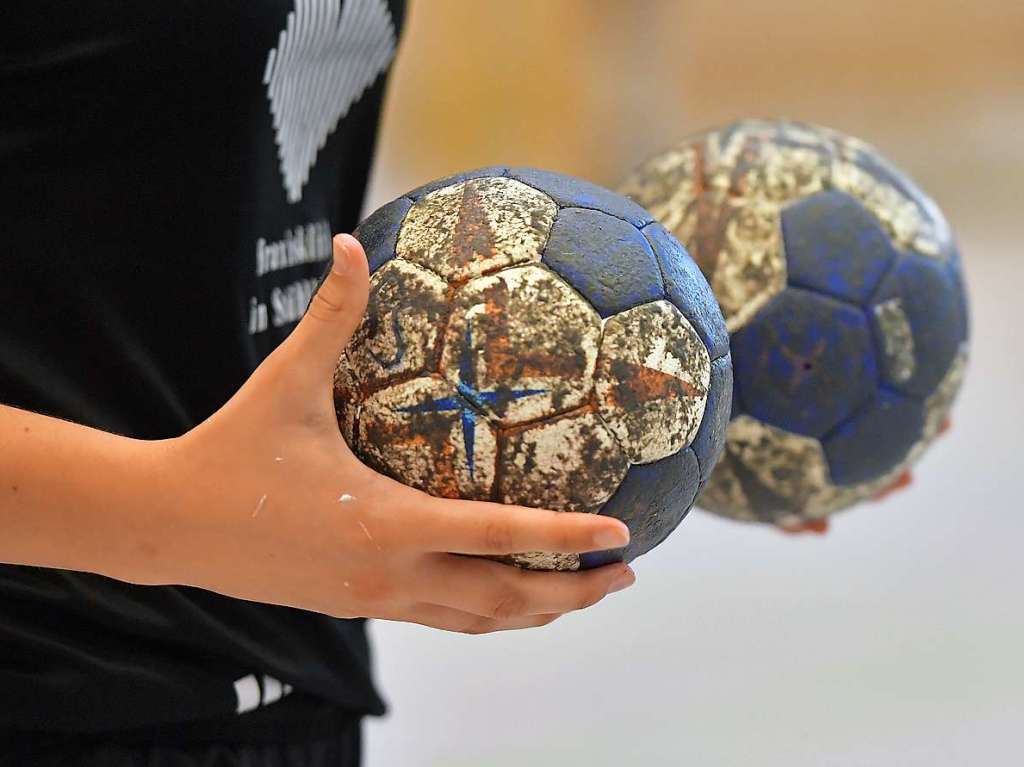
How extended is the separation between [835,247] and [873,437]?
0.24 meters

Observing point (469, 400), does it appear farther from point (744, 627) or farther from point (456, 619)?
point (744, 627)

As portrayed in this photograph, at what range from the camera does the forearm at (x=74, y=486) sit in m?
0.90

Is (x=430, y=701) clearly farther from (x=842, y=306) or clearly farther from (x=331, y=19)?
(x=331, y=19)

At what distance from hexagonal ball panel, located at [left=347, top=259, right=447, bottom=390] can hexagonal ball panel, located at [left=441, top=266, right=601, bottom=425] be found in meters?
0.02

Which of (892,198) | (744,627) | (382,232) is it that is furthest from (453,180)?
(744,627)

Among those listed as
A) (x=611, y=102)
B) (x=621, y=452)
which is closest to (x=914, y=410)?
(x=621, y=452)

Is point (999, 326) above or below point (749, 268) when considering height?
below

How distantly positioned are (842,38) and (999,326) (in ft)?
9.44

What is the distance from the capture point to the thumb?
86cm

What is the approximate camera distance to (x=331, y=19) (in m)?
1.21

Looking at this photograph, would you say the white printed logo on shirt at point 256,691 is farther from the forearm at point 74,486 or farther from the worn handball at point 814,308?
the worn handball at point 814,308

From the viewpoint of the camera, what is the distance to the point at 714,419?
1073 millimetres

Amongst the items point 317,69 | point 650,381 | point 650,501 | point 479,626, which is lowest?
point 479,626

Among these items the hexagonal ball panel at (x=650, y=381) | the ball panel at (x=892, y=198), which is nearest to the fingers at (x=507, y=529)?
the hexagonal ball panel at (x=650, y=381)
